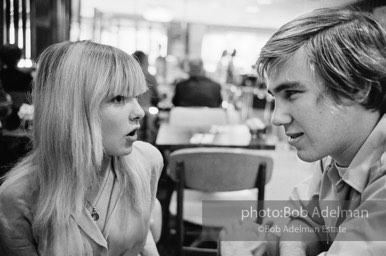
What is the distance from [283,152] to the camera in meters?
3.61

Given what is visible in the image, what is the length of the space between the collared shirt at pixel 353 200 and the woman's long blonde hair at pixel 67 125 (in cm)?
55

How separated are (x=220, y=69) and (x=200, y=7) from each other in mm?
1919

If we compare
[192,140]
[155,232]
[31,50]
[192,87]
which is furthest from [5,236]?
[192,87]

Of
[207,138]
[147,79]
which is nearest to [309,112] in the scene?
[147,79]

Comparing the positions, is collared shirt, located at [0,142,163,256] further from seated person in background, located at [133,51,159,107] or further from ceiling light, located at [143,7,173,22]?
ceiling light, located at [143,7,173,22]

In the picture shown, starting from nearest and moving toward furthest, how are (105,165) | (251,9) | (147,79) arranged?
1. (105,165)
2. (147,79)
3. (251,9)

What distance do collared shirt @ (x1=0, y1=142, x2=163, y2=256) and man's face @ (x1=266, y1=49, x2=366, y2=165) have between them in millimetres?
556

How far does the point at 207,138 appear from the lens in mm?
2982

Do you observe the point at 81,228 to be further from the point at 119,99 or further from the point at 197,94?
the point at 197,94

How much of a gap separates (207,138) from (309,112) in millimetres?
2159

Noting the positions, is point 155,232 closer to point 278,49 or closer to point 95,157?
point 95,157

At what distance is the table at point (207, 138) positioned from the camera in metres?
2.79

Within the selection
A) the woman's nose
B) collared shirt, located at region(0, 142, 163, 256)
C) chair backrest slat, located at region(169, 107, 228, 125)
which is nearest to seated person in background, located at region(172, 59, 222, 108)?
chair backrest slat, located at region(169, 107, 228, 125)

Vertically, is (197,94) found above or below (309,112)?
below
